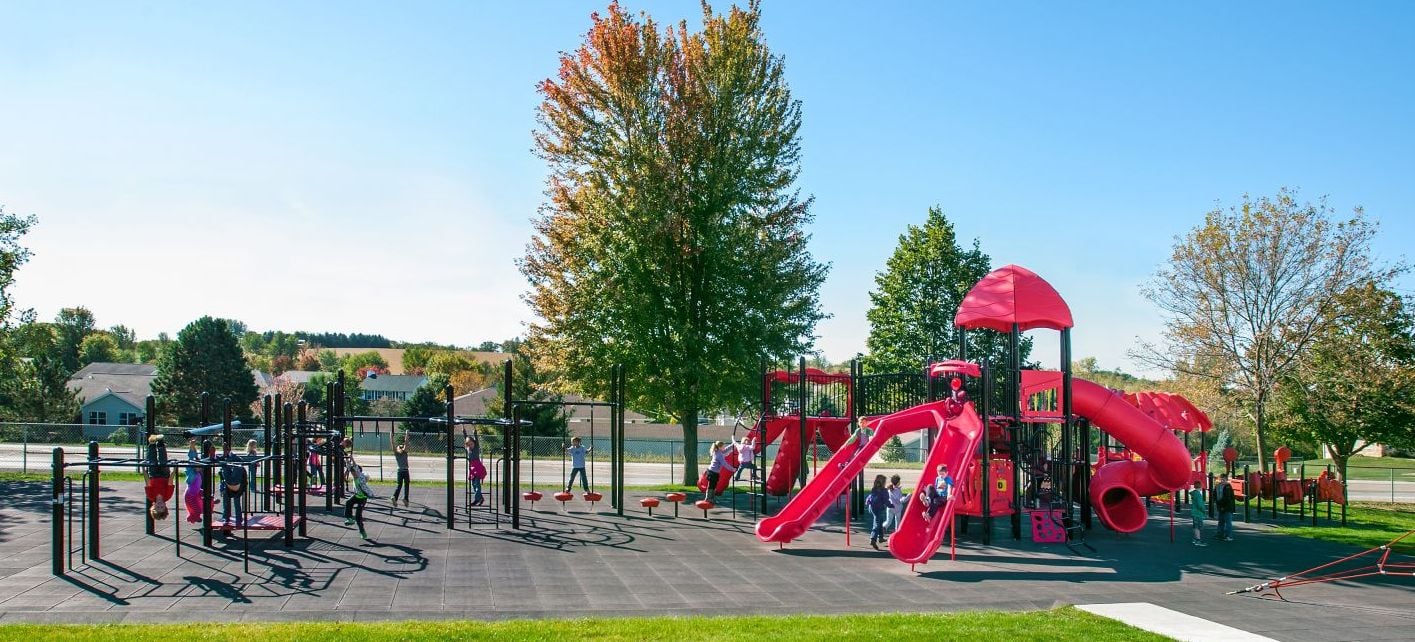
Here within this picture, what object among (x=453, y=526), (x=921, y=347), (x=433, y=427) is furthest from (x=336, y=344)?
(x=453, y=526)

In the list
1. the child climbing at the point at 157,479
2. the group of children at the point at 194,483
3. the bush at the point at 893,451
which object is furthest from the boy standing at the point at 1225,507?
the bush at the point at 893,451

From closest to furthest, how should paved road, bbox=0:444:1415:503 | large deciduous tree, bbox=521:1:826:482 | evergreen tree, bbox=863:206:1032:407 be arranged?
large deciduous tree, bbox=521:1:826:482 → paved road, bbox=0:444:1415:503 → evergreen tree, bbox=863:206:1032:407

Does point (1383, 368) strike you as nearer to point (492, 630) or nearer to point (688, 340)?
point (688, 340)

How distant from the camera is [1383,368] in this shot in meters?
32.2

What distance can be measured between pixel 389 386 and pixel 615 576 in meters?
88.1

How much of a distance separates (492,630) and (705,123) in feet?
69.4

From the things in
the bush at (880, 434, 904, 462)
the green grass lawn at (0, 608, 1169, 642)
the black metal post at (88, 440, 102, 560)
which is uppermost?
the black metal post at (88, 440, 102, 560)

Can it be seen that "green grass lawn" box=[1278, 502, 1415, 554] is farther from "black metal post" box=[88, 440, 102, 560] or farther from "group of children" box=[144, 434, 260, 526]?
"black metal post" box=[88, 440, 102, 560]

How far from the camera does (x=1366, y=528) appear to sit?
25.8 metres

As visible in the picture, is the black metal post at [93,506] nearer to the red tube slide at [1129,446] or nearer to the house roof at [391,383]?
the red tube slide at [1129,446]

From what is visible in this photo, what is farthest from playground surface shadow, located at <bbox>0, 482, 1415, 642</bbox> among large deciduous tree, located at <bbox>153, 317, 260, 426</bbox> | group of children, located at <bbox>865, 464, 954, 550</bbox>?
large deciduous tree, located at <bbox>153, 317, 260, 426</bbox>

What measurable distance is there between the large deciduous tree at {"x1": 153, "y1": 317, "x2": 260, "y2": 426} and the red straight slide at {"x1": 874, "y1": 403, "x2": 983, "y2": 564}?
49536mm

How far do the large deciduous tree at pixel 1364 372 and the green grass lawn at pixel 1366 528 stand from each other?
2114 millimetres

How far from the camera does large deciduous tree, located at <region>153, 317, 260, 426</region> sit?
2250 inches
